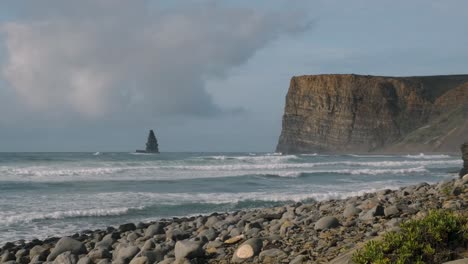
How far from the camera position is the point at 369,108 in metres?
96.0

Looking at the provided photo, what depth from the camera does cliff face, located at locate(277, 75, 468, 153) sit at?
9244cm

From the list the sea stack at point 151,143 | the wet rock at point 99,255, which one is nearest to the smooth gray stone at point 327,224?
the wet rock at point 99,255

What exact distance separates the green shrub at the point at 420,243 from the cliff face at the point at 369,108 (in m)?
86.7

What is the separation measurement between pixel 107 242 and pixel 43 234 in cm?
303

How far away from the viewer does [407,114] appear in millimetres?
94938

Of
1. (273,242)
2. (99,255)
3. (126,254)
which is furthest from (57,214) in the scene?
(273,242)

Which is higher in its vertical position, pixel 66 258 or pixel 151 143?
pixel 151 143

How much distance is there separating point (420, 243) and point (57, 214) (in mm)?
11080

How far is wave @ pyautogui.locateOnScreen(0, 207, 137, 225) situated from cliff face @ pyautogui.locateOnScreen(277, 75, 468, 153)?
260 feet

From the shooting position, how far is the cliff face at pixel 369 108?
92.4 m

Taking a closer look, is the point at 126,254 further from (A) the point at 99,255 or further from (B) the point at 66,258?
(B) the point at 66,258

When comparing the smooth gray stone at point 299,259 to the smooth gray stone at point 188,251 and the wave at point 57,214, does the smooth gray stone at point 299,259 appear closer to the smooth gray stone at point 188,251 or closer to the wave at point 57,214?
the smooth gray stone at point 188,251

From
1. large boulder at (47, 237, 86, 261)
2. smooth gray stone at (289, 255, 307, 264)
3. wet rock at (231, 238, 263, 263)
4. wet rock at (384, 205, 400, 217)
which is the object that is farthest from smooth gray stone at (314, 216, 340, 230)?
large boulder at (47, 237, 86, 261)


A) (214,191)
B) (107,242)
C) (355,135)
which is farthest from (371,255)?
(355,135)
